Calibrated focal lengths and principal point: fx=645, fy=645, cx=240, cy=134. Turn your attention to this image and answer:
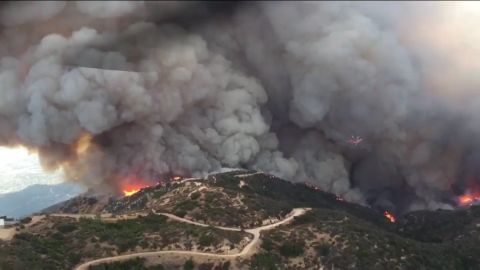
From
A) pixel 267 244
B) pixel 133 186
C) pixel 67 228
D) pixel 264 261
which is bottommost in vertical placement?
pixel 67 228

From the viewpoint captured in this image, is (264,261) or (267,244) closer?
(264,261)

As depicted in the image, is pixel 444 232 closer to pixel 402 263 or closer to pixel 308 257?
pixel 402 263

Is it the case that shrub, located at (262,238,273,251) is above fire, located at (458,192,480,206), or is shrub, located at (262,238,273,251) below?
below

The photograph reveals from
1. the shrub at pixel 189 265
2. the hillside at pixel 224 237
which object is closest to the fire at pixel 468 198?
the hillside at pixel 224 237

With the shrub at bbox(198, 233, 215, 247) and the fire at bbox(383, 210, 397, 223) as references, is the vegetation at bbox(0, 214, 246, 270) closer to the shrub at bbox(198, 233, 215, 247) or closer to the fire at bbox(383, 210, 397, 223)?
the shrub at bbox(198, 233, 215, 247)

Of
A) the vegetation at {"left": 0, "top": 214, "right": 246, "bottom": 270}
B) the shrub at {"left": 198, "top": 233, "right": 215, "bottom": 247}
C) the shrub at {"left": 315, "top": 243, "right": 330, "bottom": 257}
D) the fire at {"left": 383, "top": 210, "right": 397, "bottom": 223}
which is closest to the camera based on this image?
the vegetation at {"left": 0, "top": 214, "right": 246, "bottom": 270}

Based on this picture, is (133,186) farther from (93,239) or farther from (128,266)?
(128,266)

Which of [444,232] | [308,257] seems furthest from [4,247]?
[444,232]

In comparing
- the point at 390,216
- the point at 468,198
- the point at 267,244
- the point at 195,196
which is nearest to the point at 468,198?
the point at 468,198

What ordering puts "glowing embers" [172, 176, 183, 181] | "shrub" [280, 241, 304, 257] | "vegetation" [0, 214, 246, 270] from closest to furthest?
"vegetation" [0, 214, 246, 270]
"shrub" [280, 241, 304, 257]
"glowing embers" [172, 176, 183, 181]

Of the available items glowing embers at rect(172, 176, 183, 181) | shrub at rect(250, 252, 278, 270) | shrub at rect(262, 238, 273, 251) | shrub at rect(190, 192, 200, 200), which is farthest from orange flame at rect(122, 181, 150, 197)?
shrub at rect(250, 252, 278, 270)
